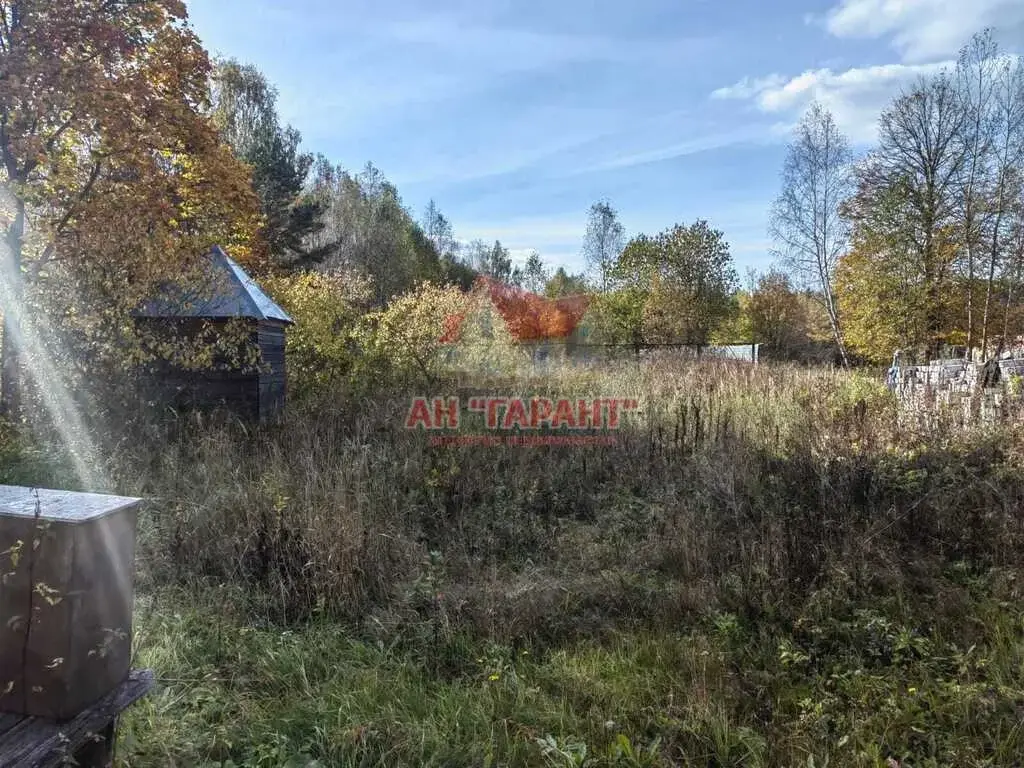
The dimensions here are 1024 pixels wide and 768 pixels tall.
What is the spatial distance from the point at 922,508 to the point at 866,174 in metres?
14.3

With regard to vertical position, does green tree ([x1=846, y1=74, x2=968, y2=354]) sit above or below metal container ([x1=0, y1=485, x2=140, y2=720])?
above

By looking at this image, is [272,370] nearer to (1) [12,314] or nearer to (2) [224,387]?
(2) [224,387]

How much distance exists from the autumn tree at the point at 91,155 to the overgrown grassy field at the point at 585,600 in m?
1.54

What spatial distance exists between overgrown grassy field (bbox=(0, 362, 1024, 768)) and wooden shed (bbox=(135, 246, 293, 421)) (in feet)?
6.14

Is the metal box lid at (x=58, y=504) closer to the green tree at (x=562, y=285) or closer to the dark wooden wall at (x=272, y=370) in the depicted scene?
the dark wooden wall at (x=272, y=370)

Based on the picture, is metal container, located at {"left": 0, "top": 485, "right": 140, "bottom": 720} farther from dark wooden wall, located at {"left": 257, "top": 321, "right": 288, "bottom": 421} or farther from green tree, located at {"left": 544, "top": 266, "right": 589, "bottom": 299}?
green tree, located at {"left": 544, "top": 266, "right": 589, "bottom": 299}

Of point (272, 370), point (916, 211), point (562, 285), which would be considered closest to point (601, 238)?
point (562, 285)

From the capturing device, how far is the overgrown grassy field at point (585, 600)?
1996 mm

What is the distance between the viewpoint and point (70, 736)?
1294 millimetres

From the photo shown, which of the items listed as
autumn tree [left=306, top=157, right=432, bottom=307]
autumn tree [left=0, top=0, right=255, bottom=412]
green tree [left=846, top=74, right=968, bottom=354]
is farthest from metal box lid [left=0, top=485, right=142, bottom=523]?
autumn tree [left=306, top=157, right=432, bottom=307]

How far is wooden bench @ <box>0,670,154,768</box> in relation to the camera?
4.06 feet

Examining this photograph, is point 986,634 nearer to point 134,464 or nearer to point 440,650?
point 440,650

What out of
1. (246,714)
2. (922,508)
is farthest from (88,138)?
(922,508)

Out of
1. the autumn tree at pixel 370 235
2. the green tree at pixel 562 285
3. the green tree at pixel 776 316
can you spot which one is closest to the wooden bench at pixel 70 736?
the autumn tree at pixel 370 235
